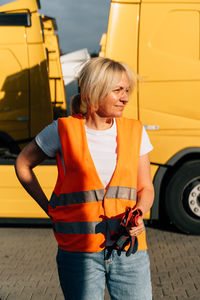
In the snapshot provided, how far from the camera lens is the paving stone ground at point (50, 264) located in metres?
3.64

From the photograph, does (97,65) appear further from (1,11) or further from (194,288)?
(1,11)

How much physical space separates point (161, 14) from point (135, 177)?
3255mm

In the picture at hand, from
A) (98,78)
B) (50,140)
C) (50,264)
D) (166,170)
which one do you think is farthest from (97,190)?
(166,170)

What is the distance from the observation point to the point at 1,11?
19.7ft

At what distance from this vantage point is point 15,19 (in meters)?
5.91

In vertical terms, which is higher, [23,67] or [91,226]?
[23,67]

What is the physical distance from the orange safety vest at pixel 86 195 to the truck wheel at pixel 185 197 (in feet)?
10.5

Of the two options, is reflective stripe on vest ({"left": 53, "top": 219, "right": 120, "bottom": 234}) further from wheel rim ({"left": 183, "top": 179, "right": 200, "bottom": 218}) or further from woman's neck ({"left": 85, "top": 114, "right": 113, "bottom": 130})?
wheel rim ({"left": 183, "top": 179, "right": 200, "bottom": 218})

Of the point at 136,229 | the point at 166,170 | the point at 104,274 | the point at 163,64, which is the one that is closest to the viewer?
the point at 136,229

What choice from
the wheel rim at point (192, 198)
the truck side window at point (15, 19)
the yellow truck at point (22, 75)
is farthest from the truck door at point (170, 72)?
the truck side window at point (15, 19)

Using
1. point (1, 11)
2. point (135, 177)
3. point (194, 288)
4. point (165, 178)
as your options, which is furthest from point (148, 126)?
point (135, 177)

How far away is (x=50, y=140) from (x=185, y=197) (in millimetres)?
3419

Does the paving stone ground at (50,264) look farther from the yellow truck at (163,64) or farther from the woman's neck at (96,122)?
the woman's neck at (96,122)

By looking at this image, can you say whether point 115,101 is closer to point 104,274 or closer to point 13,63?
point 104,274
